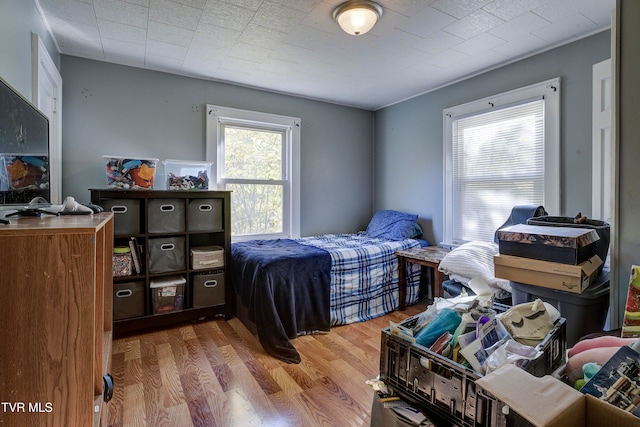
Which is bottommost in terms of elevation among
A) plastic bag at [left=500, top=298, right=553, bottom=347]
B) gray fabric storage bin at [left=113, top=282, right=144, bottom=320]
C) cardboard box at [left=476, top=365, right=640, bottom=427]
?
gray fabric storage bin at [left=113, top=282, right=144, bottom=320]

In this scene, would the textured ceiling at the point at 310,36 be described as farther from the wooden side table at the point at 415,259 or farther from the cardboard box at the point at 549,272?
the wooden side table at the point at 415,259

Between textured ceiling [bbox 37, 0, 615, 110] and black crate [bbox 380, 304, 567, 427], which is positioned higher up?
textured ceiling [bbox 37, 0, 615, 110]

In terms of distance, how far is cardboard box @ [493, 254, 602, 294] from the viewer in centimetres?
142

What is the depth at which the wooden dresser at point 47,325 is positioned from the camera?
79 centimetres

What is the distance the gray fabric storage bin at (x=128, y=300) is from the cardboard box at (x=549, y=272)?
8.44 ft

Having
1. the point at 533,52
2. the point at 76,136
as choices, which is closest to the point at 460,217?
the point at 533,52

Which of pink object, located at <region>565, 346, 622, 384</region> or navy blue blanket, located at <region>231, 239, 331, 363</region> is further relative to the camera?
navy blue blanket, located at <region>231, 239, 331, 363</region>

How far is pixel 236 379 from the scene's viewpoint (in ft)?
6.42

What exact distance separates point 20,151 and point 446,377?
1629mm

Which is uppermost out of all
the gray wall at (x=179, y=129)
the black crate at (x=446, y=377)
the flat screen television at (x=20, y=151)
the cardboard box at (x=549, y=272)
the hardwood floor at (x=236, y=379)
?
the gray wall at (x=179, y=129)

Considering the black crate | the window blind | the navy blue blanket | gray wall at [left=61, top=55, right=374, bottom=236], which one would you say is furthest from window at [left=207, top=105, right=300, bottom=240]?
the black crate

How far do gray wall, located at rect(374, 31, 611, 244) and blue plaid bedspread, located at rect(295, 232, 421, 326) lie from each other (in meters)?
0.72

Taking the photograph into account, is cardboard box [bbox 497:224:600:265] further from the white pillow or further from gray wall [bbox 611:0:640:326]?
the white pillow

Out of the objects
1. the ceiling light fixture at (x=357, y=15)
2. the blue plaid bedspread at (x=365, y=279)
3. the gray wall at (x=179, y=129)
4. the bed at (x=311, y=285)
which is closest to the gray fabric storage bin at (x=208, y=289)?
the bed at (x=311, y=285)
